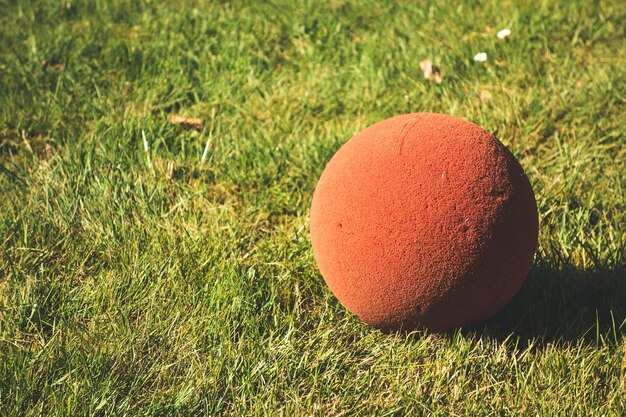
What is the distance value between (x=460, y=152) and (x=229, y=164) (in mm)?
1737

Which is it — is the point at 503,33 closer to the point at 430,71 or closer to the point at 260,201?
the point at 430,71

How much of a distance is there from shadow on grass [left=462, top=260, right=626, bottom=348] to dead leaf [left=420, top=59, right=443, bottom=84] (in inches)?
70.2

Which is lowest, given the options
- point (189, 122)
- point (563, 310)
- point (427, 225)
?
point (563, 310)

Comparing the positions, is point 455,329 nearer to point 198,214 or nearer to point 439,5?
point 198,214

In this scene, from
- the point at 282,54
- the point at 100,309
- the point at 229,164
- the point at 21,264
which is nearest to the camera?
the point at 100,309

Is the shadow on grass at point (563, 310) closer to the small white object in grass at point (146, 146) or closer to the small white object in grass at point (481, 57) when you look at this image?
the small white object in grass at point (481, 57)

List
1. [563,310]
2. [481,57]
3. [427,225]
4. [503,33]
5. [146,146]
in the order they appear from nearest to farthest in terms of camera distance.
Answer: [427,225] → [563,310] → [146,146] → [481,57] → [503,33]

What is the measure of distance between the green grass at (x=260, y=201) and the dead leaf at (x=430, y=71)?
56 mm

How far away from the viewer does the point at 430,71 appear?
180 inches

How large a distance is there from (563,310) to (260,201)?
1.69 metres

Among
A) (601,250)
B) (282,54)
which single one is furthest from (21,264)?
(601,250)

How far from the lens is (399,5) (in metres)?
5.30

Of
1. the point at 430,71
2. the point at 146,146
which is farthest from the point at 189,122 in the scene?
the point at 430,71

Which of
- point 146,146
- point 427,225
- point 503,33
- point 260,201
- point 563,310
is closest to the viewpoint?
point 427,225
